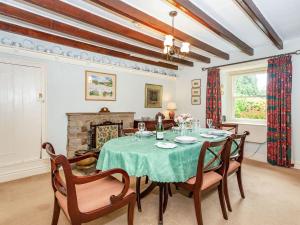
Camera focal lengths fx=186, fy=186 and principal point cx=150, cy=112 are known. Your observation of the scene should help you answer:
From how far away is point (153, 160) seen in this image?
168 centimetres

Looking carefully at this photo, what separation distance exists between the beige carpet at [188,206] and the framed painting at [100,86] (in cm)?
189

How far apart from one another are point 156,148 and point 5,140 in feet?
9.13

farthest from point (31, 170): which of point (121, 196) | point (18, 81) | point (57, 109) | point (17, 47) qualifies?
point (121, 196)

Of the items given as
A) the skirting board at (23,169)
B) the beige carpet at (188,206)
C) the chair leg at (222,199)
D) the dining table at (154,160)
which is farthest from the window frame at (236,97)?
the skirting board at (23,169)

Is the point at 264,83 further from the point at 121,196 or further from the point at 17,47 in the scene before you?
the point at 17,47

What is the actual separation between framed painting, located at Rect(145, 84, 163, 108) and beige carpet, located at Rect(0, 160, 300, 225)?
293cm

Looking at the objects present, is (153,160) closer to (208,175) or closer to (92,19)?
(208,175)

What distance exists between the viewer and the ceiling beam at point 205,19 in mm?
2116

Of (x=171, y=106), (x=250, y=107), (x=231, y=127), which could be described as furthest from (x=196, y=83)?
(x=231, y=127)

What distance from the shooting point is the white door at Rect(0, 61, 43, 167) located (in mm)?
3070

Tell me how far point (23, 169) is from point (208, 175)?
310 centimetres

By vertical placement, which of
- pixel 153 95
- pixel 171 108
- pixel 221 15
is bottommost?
pixel 171 108

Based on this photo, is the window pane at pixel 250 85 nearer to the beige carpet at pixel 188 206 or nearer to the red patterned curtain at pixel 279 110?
the red patterned curtain at pixel 279 110

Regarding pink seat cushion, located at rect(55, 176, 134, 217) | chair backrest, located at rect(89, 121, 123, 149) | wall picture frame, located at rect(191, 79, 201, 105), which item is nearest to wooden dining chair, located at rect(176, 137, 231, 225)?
pink seat cushion, located at rect(55, 176, 134, 217)
